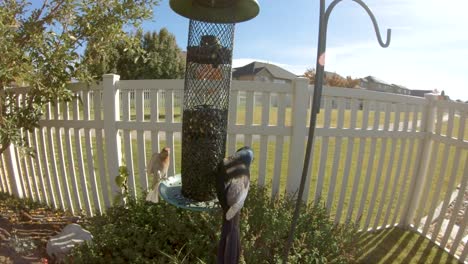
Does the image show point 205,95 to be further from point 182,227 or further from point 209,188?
point 182,227

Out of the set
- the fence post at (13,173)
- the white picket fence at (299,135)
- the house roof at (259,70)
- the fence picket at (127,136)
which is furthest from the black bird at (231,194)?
the house roof at (259,70)

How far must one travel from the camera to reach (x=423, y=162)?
382cm

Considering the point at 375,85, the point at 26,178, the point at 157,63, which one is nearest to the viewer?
the point at 26,178

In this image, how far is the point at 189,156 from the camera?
79.4 inches

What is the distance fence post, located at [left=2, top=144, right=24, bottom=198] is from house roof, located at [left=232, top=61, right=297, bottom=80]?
36.5 metres

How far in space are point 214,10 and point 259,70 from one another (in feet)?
136

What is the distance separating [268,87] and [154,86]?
44.0 inches

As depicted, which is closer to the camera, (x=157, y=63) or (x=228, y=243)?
(x=228, y=243)

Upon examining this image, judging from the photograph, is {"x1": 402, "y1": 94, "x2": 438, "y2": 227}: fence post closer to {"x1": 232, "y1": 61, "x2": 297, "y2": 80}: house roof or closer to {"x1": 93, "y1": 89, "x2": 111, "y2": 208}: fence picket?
{"x1": 93, "y1": 89, "x2": 111, "y2": 208}: fence picket

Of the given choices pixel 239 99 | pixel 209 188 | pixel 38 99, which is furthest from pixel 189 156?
pixel 38 99

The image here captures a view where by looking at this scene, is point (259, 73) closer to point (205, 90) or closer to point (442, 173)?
point (442, 173)

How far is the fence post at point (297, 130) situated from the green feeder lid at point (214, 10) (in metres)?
1.43

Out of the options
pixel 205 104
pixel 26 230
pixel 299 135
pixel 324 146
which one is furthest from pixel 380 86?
pixel 205 104

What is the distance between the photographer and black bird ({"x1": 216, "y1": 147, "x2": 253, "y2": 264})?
5.06ft
